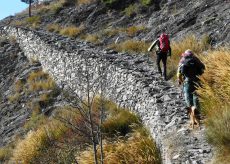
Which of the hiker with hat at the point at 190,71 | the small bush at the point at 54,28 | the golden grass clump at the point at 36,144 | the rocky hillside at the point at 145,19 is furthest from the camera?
the small bush at the point at 54,28

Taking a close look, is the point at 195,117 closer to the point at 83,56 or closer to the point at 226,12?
the point at 83,56

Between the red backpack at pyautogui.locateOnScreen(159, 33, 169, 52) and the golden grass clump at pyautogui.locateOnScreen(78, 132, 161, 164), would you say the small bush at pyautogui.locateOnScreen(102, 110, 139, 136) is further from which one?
the red backpack at pyautogui.locateOnScreen(159, 33, 169, 52)

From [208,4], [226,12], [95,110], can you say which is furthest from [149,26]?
[95,110]

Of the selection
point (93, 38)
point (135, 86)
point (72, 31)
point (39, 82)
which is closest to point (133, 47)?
point (39, 82)

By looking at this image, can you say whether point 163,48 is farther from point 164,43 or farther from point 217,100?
point 217,100

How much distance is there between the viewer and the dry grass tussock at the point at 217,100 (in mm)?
8000

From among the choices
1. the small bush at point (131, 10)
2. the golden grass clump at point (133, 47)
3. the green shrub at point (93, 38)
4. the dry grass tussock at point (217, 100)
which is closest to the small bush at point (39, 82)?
the golden grass clump at point (133, 47)

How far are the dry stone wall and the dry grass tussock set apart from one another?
255 mm

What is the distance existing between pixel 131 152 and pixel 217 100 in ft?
6.59

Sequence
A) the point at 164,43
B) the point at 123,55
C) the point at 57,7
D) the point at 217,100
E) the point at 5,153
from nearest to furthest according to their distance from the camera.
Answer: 1. the point at 217,100
2. the point at 164,43
3. the point at 5,153
4. the point at 123,55
5. the point at 57,7

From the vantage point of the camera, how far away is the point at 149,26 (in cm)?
2317

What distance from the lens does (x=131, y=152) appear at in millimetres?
9969

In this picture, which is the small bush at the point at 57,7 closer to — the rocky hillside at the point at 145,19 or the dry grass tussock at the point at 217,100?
the rocky hillside at the point at 145,19

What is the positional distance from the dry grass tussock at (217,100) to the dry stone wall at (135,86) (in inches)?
10.0
